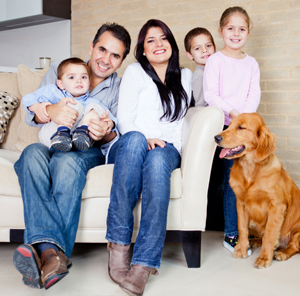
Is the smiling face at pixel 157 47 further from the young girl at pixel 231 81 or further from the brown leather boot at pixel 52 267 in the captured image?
the brown leather boot at pixel 52 267

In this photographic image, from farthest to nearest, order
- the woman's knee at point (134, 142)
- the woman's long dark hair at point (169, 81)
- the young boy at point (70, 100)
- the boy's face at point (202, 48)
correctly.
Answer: the boy's face at point (202, 48)
the woman's long dark hair at point (169, 81)
the young boy at point (70, 100)
the woman's knee at point (134, 142)

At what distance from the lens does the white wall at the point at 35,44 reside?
371 cm

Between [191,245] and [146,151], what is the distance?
0.47 m

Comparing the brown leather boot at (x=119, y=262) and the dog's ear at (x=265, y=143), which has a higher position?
the dog's ear at (x=265, y=143)

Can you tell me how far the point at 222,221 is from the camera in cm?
222

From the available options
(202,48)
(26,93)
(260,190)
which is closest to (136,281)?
(260,190)

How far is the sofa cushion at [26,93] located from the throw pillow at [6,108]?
0.24ft

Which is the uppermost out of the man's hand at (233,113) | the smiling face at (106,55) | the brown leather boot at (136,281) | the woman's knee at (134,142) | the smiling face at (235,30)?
the smiling face at (235,30)

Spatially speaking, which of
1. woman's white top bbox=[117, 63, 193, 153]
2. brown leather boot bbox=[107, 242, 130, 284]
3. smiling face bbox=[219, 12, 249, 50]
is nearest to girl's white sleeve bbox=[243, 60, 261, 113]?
smiling face bbox=[219, 12, 249, 50]

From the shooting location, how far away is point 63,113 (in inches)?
65.9

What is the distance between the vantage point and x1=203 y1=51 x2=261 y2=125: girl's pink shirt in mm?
1979

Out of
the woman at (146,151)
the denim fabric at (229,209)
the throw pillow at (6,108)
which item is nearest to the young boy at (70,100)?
the woman at (146,151)

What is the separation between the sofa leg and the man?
49 cm

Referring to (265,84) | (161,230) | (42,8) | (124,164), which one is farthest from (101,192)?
(42,8)
